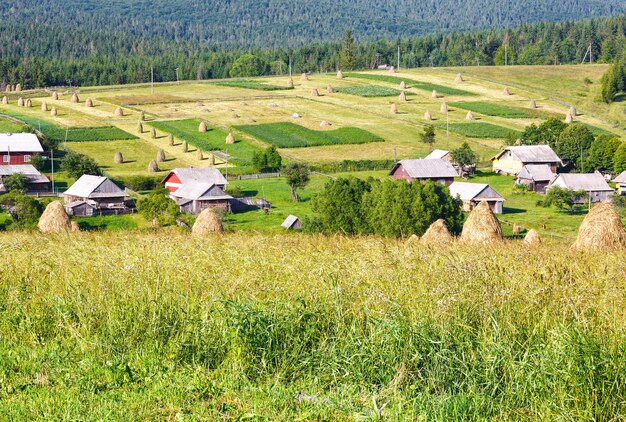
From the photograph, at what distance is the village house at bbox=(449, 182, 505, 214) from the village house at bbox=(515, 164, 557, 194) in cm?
1008

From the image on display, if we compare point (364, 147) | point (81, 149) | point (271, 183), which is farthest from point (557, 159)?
point (81, 149)

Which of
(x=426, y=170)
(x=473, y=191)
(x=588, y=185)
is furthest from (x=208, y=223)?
(x=588, y=185)

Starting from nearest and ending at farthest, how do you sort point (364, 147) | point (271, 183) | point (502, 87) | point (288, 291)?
point (288, 291) → point (271, 183) → point (364, 147) → point (502, 87)

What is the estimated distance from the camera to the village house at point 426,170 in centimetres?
6844

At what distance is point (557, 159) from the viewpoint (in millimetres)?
75188

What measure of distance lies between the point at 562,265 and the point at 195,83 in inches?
4838

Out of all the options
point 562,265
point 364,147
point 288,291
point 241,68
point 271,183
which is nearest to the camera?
point 288,291

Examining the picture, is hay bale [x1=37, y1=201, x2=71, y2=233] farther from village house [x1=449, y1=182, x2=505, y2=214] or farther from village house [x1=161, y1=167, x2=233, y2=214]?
village house [x1=449, y1=182, x2=505, y2=214]

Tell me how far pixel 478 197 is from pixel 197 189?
18802 millimetres

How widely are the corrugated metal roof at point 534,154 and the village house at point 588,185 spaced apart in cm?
794

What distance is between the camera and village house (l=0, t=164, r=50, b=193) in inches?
2463

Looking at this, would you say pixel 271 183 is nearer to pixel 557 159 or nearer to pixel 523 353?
pixel 557 159

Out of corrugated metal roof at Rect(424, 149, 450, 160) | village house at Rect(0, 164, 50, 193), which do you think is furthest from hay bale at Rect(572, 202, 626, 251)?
corrugated metal roof at Rect(424, 149, 450, 160)

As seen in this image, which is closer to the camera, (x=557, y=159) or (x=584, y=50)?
(x=557, y=159)
